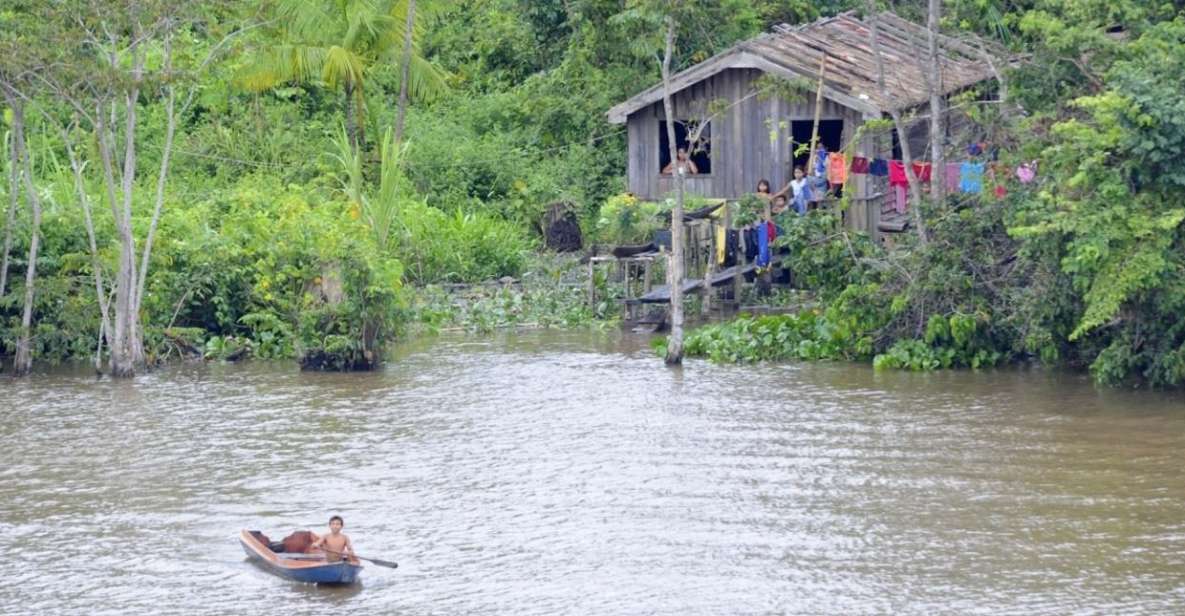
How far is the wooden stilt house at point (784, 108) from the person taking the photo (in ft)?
88.1

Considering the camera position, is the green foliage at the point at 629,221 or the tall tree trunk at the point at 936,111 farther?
the green foliage at the point at 629,221

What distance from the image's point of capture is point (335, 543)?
40.4ft

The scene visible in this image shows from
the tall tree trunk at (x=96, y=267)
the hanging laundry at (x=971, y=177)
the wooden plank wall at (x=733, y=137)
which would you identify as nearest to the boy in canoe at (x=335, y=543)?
the tall tree trunk at (x=96, y=267)

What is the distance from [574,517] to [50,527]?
4.28 meters

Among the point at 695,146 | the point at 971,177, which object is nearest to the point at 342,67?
the point at 695,146

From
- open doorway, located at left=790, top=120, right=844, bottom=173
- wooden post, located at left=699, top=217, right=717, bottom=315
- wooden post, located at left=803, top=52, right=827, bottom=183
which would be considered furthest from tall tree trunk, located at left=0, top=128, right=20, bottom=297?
open doorway, located at left=790, top=120, right=844, bottom=173

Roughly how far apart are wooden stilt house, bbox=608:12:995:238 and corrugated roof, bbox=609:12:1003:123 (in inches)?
0.8

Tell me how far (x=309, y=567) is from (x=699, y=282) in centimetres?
1303

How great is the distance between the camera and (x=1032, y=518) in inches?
543

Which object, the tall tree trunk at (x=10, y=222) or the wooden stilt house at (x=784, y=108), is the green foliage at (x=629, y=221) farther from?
the tall tree trunk at (x=10, y=222)

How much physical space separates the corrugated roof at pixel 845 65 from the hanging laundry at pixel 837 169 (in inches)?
44.1

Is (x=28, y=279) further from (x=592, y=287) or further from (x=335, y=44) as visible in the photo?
(x=335, y=44)

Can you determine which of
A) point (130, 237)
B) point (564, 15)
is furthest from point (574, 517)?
point (564, 15)

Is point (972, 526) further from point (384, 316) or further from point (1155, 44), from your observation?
point (384, 316)
